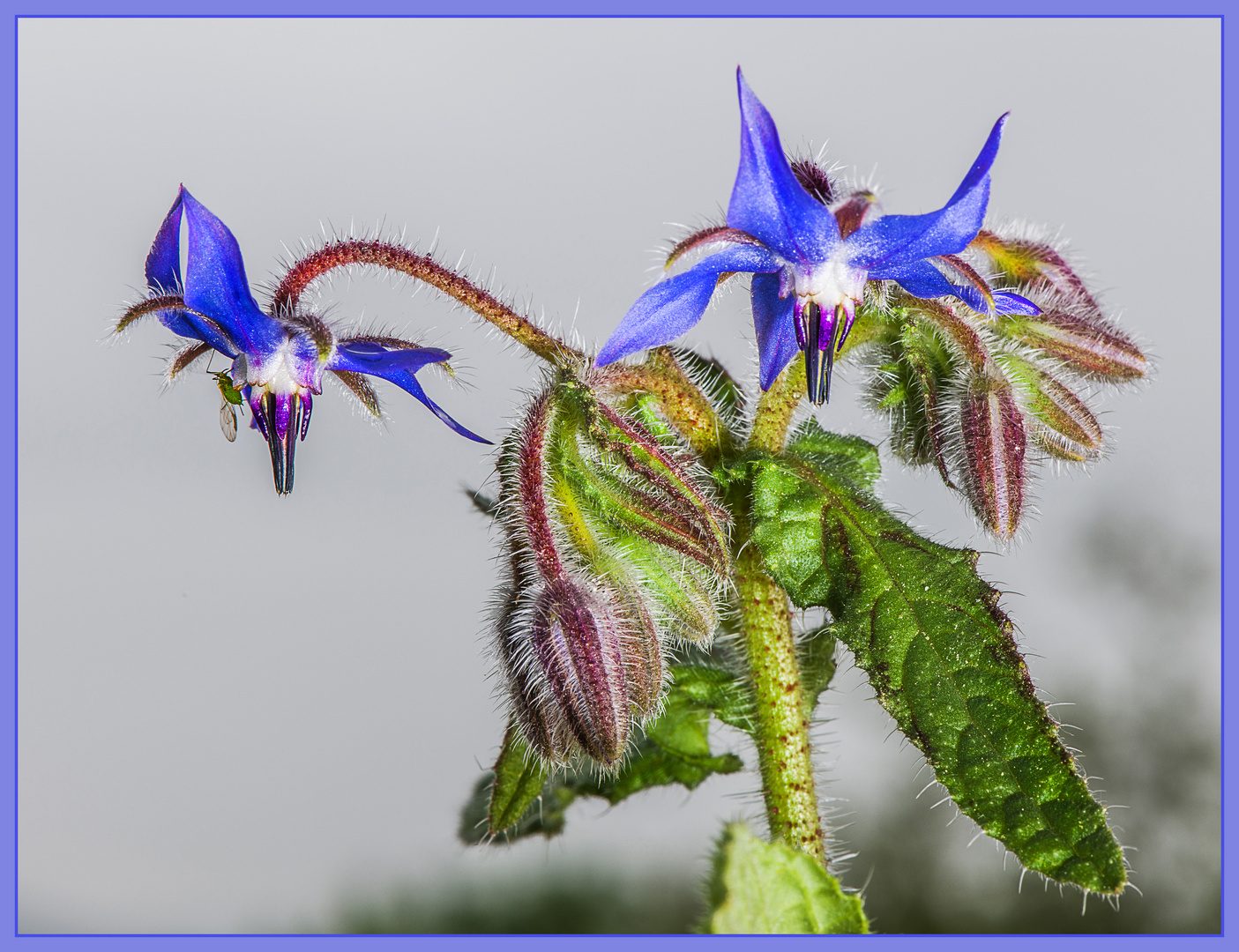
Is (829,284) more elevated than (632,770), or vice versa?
(829,284)

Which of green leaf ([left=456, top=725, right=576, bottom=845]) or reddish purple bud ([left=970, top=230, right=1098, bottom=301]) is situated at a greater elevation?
reddish purple bud ([left=970, top=230, right=1098, bottom=301])

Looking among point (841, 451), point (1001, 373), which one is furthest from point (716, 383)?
point (1001, 373)

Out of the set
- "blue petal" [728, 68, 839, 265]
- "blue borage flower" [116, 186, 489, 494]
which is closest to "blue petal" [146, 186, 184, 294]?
"blue borage flower" [116, 186, 489, 494]

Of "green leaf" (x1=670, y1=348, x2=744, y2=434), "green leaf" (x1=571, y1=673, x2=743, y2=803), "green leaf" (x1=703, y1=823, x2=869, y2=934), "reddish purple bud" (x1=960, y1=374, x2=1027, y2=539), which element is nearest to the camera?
"green leaf" (x1=703, y1=823, x2=869, y2=934)

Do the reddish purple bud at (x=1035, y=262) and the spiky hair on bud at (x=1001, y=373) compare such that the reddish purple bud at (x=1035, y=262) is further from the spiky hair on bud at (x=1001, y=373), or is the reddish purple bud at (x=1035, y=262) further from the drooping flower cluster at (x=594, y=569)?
the drooping flower cluster at (x=594, y=569)

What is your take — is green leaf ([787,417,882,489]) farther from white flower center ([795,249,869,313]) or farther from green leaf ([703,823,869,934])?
green leaf ([703,823,869,934])

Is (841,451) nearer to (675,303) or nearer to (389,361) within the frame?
(675,303)

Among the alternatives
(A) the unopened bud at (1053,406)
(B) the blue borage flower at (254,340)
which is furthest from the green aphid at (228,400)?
(A) the unopened bud at (1053,406)

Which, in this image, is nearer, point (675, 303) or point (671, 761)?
point (675, 303)
